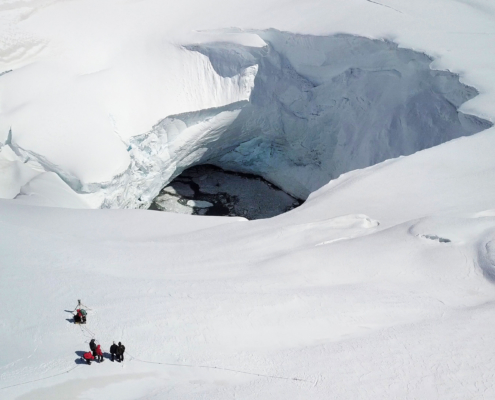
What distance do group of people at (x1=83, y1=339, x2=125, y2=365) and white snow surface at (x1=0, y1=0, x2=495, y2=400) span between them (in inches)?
5.3

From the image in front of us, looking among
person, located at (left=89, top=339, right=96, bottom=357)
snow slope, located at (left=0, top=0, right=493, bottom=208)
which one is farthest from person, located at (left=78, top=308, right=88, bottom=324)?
snow slope, located at (left=0, top=0, right=493, bottom=208)

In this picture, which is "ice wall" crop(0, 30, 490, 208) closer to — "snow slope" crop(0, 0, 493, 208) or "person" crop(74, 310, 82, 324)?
"snow slope" crop(0, 0, 493, 208)

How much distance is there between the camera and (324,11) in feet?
53.4

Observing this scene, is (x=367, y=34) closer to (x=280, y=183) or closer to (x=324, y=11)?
(x=324, y=11)

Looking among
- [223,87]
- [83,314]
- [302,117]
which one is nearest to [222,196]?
[223,87]

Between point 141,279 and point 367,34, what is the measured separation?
968 cm

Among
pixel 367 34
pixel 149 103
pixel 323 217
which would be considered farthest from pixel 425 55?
pixel 149 103

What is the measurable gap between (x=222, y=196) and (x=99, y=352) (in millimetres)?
10520

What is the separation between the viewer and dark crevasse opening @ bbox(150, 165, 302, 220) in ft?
54.9

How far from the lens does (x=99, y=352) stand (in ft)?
23.4

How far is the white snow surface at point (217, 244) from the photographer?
23.6 ft

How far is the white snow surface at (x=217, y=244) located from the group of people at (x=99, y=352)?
0.44ft

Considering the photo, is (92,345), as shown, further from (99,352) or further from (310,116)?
(310,116)

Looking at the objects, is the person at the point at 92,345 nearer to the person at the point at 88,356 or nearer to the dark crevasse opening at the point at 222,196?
the person at the point at 88,356
